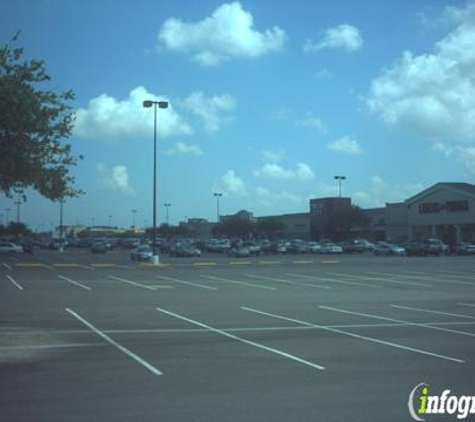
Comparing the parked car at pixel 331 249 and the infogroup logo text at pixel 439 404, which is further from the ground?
the parked car at pixel 331 249

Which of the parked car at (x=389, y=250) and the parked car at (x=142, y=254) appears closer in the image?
the parked car at (x=142, y=254)

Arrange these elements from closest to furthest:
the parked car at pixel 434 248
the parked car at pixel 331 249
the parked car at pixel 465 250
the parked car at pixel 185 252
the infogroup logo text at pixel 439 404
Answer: the infogroup logo text at pixel 439 404, the parked car at pixel 185 252, the parked car at pixel 434 248, the parked car at pixel 465 250, the parked car at pixel 331 249

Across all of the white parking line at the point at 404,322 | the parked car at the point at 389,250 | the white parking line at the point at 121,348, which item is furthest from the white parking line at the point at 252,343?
the parked car at the point at 389,250

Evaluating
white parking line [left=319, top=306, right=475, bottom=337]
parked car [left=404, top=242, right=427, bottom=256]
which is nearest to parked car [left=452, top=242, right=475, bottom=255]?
parked car [left=404, top=242, right=427, bottom=256]

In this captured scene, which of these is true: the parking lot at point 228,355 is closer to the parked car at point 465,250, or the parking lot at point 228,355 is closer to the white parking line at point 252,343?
the white parking line at point 252,343

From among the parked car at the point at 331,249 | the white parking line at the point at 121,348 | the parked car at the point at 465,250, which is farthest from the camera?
the parked car at the point at 331,249

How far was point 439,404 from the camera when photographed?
8023 millimetres

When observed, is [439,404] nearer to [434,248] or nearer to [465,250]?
[434,248]

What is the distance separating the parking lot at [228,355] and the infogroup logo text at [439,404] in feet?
0.53

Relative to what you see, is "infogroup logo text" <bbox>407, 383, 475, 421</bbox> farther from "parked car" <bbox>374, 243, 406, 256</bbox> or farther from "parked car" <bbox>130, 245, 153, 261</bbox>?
"parked car" <bbox>374, 243, 406, 256</bbox>

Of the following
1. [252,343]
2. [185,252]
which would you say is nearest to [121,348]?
[252,343]

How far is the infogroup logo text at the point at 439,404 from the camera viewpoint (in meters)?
7.62

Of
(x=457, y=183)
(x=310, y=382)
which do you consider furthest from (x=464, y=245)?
(x=310, y=382)

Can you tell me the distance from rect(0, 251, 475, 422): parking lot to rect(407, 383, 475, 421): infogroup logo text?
0.16 metres
